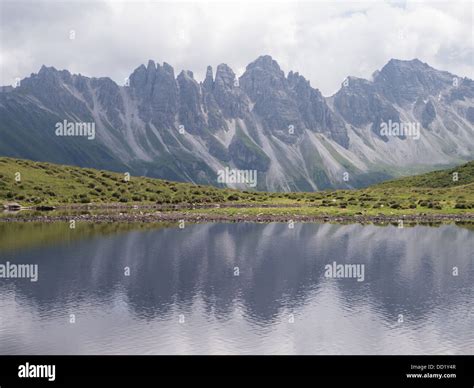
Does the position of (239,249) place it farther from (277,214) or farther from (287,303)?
(277,214)

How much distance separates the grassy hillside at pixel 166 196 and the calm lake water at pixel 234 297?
55.0m

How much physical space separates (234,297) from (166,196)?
119190mm

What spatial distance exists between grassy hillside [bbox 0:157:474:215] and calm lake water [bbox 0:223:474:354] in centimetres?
5496

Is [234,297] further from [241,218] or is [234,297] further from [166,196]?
[166,196]

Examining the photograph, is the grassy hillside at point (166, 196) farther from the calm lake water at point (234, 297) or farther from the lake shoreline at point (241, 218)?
the calm lake water at point (234, 297)

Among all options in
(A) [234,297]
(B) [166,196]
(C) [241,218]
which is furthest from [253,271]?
(B) [166,196]

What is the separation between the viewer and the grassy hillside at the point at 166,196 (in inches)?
5965

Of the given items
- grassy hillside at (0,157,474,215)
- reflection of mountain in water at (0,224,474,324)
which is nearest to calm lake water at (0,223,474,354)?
reflection of mountain in water at (0,224,474,324)

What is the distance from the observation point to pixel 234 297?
55.3 m

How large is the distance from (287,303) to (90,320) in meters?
19.4
